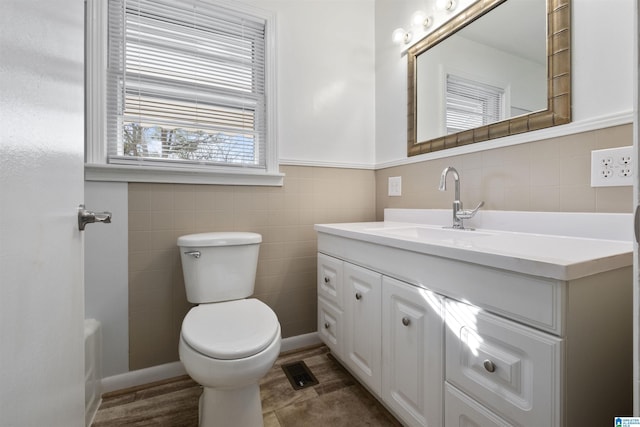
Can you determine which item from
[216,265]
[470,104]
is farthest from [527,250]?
[216,265]

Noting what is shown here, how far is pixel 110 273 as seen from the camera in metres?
1.42

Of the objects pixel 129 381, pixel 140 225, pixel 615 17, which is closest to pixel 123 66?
pixel 140 225

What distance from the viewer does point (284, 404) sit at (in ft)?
4.32

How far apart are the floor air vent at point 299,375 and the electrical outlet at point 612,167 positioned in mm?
1463

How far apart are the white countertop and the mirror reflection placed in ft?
1.75

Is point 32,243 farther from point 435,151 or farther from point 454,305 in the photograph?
point 435,151

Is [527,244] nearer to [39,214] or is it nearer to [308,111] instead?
[39,214]

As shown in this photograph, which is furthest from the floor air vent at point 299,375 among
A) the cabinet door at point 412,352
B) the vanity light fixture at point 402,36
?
the vanity light fixture at point 402,36

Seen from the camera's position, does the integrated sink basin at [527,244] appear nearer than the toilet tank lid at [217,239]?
Yes

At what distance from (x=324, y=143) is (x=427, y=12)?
922 millimetres

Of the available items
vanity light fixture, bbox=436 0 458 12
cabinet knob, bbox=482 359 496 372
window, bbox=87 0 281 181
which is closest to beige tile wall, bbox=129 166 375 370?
window, bbox=87 0 281 181

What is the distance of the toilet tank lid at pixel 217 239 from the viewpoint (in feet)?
4.51

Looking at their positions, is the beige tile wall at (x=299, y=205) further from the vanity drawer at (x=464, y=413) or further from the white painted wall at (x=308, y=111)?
the vanity drawer at (x=464, y=413)

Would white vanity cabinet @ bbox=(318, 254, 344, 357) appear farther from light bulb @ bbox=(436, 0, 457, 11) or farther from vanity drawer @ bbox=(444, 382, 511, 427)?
light bulb @ bbox=(436, 0, 457, 11)
